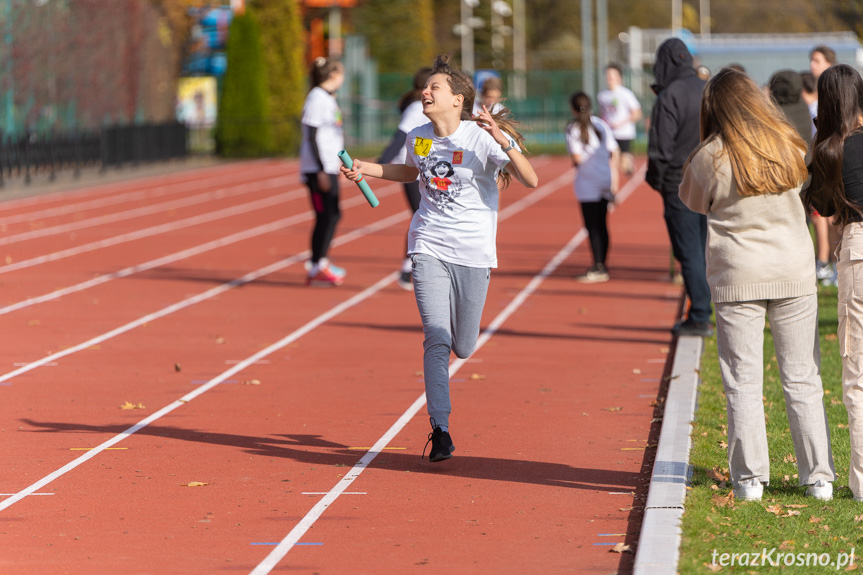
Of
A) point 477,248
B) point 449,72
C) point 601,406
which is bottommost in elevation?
point 601,406

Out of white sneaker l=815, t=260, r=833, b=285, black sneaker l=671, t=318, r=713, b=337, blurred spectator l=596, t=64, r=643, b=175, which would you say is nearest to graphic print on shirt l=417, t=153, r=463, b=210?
black sneaker l=671, t=318, r=713, b=337

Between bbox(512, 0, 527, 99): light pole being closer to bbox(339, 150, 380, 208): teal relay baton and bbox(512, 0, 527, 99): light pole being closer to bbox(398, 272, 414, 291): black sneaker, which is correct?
bbox(398, 272, 414, 291): black sneaker

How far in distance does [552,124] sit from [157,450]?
42452 mm

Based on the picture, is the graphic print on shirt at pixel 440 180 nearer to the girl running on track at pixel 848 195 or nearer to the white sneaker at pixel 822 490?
the girl running on track at pixel 848 195

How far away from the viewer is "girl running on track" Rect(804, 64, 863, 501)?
576cm

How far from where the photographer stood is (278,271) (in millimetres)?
15242

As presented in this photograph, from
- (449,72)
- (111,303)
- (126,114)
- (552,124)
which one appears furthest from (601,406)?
(552,124)

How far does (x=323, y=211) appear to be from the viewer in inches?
540

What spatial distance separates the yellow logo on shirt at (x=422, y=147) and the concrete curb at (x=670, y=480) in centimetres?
184

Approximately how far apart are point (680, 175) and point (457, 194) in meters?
3.88

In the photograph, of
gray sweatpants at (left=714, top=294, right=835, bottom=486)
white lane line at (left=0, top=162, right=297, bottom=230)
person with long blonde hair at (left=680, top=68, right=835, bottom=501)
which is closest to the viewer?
person with long blonde hair at (left=680, top=68, right=835, bottom=501)

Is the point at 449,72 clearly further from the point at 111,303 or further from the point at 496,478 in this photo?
the point at 111,303

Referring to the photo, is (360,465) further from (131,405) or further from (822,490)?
(822,490)

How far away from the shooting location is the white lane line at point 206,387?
6.38 metres
